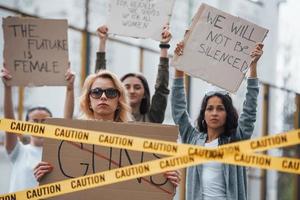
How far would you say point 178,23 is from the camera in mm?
10023

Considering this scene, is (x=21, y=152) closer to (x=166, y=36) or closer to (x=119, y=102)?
(x=119, y=102)

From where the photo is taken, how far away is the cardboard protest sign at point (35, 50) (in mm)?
4273

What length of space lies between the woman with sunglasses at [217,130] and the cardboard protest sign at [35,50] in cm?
80

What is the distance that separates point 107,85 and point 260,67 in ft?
27.6

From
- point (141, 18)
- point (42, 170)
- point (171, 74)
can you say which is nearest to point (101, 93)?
point (42, 170)

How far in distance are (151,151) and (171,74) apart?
463cm

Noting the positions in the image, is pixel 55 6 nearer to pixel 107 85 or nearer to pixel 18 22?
pixel 18 22

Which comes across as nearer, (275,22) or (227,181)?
(227,181)

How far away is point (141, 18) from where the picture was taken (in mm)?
4770

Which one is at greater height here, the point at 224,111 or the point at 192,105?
the point at 192,105

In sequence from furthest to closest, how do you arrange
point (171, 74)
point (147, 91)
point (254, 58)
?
1. point (171, 74)
2. point (147, 91)
3. point (254, 58)

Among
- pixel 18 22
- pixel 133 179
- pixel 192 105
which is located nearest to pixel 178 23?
pixel 192 105

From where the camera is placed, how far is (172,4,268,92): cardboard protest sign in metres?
4.09

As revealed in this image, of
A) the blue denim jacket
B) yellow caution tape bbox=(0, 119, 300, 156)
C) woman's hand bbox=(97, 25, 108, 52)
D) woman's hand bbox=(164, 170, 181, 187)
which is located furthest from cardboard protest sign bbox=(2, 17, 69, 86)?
woman's hand bbox=(164, 170, 181, 187)
